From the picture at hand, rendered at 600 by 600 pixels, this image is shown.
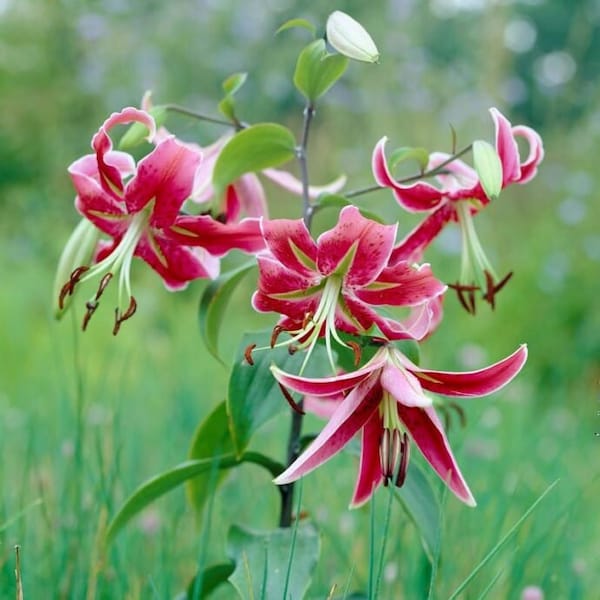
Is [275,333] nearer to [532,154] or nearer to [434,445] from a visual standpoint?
[434,445]

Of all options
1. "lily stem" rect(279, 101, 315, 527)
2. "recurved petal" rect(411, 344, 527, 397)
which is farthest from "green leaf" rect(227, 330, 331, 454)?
"recurved petal" rect(411, 344, 527, 397)

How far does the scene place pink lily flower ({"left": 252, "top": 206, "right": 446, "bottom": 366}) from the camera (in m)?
0.66

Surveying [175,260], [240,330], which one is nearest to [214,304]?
[175,260]

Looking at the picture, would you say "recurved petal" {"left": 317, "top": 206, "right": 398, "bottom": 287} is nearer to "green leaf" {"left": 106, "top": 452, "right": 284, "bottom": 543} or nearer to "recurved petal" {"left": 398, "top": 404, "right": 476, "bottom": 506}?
"recurved petal" {"left": 398, "top": 404, "right": 476, "bottom": 506}

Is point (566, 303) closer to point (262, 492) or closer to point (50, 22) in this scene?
point (262, 492)

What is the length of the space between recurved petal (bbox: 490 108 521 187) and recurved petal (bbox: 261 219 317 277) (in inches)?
6.4

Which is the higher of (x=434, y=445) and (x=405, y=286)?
(x=405, y=286)

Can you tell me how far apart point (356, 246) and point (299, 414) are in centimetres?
22

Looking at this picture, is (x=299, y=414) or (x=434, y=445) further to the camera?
(x=299, y=414)

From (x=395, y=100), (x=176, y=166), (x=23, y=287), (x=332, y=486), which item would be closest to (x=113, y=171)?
(x=176, y=166)

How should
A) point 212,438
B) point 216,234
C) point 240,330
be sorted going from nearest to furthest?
point 216,234 < point 212,438 < point 240,330

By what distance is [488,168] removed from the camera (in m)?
0.70

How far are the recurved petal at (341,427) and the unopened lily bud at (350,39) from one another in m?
0.22

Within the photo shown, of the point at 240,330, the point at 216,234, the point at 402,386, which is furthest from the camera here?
the point at 240,330
